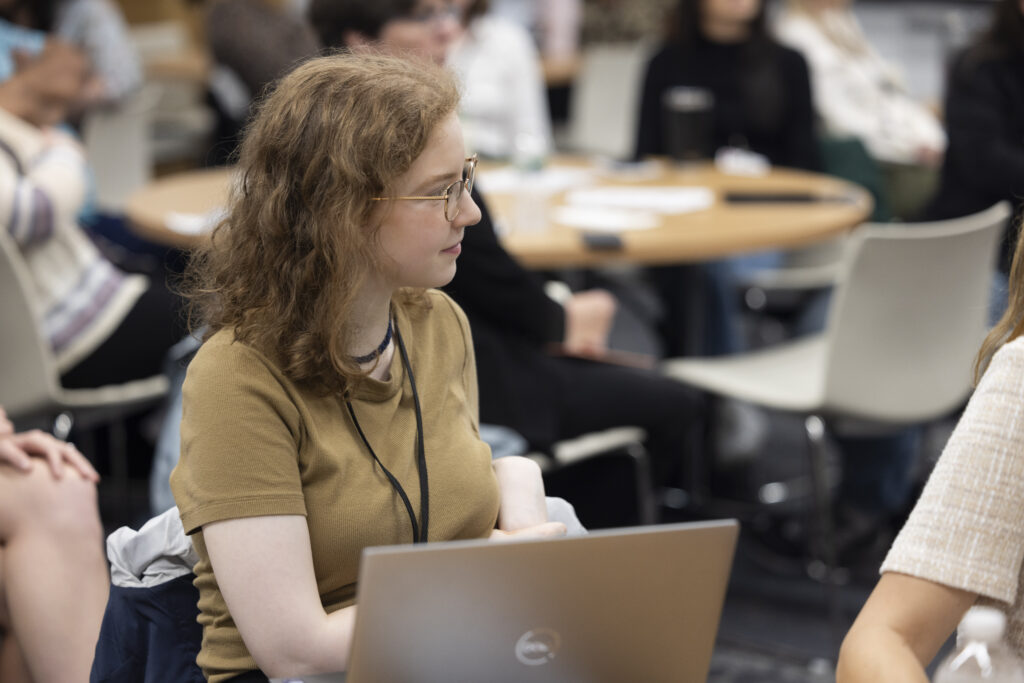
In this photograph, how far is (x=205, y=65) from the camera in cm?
610

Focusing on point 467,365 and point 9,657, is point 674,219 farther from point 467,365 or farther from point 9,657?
point 9,657

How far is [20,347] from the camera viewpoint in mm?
2463

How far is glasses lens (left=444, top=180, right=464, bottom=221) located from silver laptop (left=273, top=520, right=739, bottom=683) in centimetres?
40

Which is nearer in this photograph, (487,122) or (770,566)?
(770,566)

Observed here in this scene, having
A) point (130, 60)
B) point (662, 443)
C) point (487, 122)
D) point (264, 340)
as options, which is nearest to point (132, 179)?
point (130, 60)

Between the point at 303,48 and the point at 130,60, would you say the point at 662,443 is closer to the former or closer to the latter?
the point at 303,48

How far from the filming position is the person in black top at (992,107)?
3.07 m

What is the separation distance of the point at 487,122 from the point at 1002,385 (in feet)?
10.0

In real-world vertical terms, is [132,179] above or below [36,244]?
below

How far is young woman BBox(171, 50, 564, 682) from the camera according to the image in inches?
45.6

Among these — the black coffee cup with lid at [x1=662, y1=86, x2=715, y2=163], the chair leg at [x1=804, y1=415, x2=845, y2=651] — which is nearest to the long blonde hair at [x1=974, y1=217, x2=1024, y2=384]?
the chair leg at [x1=804, y1=415, x2=845, y2=651]

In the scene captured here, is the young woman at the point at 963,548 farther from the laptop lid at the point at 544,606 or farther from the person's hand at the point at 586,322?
the person's hand at the point at 586,322

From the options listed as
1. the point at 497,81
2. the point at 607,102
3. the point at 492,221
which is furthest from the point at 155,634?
the point at 607,102

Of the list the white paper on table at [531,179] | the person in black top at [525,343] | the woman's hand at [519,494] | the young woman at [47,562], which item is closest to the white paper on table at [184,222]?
the person in black top at [525,343]
